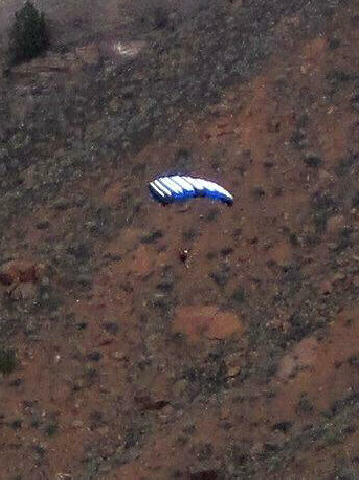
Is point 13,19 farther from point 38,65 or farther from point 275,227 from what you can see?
point 275,227

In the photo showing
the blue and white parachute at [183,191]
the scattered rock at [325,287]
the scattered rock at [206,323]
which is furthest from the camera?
the scattered rock at [206,323]

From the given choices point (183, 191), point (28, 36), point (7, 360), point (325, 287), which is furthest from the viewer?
point (28, 36)

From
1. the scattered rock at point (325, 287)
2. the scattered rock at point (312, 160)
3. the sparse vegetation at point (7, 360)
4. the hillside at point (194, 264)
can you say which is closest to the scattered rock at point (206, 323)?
the hillside at point (194, 264)

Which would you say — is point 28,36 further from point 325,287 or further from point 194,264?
point 325,287

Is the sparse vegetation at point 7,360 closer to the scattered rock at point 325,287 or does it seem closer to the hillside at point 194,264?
the hillside at point 194,264

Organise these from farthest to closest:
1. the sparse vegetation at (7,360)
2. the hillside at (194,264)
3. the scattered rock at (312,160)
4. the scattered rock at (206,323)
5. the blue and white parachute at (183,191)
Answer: the scattered rock at (312,160) < the sparse vegetation at (7,360) < the scattered rock at (206,323) < the blue and white parachute at (183,191) < the hillside at (194,264)

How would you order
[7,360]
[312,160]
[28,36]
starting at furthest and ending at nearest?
[28,36] < [312,160] < [7,360]

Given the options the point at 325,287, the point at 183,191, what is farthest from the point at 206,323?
the point at 183,191

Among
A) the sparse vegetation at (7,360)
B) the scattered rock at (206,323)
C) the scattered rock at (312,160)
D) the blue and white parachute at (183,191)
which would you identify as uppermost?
the blue and white parachute at (183,191)
